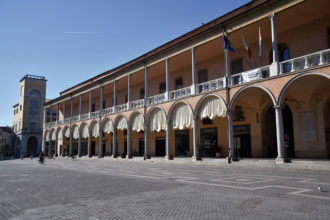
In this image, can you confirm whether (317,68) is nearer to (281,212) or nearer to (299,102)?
(299,102)

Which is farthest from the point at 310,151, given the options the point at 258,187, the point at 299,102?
the point at 258,187

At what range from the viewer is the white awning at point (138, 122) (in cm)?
2753

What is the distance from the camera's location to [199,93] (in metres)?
21.3

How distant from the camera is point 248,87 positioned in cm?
1784

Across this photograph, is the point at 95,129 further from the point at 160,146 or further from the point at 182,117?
the point at 182,117

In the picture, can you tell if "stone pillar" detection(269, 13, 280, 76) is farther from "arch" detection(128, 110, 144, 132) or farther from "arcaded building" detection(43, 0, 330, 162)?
"arch" detection(128, 110, 144, 132)

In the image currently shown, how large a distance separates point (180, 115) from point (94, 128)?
1646cm

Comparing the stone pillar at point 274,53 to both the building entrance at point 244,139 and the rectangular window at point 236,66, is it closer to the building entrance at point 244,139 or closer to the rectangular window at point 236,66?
the rectangular window at point 236,66

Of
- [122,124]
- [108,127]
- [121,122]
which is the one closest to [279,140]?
[122,124]

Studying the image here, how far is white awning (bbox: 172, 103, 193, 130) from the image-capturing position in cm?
2233

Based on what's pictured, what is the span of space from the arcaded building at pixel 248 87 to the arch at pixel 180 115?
0.28 ft

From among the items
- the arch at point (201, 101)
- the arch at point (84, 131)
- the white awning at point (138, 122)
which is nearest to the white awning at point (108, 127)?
the arch at point (84, 131)

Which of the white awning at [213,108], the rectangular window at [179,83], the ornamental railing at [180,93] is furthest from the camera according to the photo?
the rectangular window at [179,83]

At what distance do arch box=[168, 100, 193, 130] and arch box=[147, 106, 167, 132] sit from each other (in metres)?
0.99
